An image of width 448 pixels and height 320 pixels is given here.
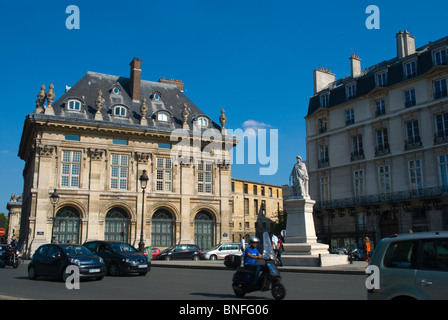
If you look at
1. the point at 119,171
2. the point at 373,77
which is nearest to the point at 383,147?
the point at 373,77

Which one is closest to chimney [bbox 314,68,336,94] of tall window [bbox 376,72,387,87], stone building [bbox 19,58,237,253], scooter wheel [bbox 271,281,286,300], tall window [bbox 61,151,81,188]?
tall window [bbox 376,72,387,87]

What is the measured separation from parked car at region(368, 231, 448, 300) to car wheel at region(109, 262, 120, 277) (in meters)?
11.9

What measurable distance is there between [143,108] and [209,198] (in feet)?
33.3

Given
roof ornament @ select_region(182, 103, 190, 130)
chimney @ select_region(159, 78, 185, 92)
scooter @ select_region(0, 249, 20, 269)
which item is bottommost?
scooter @ select_region(0, 249, 20, 269)

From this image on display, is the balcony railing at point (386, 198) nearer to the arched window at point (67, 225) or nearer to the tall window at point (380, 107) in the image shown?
the tall window at point (380, 107)

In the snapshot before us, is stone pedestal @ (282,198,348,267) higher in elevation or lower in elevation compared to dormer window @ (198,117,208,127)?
lower

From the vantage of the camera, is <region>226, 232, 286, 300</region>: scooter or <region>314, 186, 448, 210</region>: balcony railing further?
<region>314, 186, 448, 210</region>: balcony railing

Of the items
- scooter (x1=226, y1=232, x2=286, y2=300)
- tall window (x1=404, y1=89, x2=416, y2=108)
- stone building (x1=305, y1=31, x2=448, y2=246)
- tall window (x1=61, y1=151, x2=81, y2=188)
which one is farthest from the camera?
tall window (x1=404, y1=89, x2=416, y2=108)

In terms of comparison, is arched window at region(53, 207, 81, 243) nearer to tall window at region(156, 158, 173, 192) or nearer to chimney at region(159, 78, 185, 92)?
tall window at region(156, 158, 173, 192)

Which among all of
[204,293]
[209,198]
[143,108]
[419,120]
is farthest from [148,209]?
[204,293]

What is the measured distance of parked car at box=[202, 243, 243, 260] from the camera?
3256 cm

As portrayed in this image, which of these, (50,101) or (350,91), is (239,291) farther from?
(350,91)

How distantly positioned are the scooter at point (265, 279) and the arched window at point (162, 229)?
2755cm
